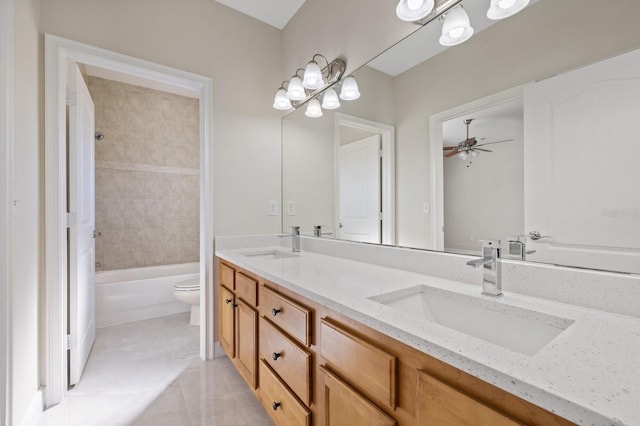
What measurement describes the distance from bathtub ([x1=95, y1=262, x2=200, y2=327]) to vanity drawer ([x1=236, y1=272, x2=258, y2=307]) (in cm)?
172

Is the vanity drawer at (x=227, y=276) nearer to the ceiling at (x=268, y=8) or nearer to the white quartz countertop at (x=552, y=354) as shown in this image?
the white quartz countertop at (x=552, y=354)

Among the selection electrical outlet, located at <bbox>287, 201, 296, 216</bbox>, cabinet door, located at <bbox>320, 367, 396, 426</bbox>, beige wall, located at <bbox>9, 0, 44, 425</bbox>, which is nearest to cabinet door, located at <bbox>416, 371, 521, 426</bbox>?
cabinet door, located at <bbox>320, 367, 396, 426</bbox>

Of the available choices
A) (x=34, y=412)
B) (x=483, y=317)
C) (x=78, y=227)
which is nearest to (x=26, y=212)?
(x=78, y=227)

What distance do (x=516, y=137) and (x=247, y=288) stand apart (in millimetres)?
1358

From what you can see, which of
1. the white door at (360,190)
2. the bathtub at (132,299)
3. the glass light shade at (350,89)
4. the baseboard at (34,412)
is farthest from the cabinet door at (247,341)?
the bathtub at (132,299)

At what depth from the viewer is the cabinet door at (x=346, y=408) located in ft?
2.37

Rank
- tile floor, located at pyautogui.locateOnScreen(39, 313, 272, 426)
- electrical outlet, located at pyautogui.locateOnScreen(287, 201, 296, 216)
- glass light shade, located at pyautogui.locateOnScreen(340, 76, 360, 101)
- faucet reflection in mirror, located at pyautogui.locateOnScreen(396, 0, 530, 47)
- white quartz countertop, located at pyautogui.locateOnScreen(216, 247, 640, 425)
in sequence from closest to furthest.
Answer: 1. white quartz countertop, located at pyautogui.locateOnScreen(216, 247, 640, 425)
2. faucet reflection in mirror, located at pyautogui.locateOnScreen(396, 0, 530, 47)
3. tile floor, located at pyautogui.locateOnScreen(39, 313, 272, 426)
4. glass light shade, located at pyautogui.locateOnScreen(340, 76, 360, 101)
5. electrical outlet, located at pyautogui.locateOnScreen(287, 201, 296, 216)

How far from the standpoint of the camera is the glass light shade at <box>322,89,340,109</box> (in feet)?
6.14

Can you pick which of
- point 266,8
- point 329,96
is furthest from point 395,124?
point 266,8

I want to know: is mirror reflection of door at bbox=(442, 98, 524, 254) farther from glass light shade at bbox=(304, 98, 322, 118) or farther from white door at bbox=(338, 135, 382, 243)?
glass light shade at bbox=(304, 98, 322, 118)

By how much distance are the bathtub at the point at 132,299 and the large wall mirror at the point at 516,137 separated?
7.85 feet

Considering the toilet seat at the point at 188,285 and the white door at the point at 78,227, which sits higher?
the white door at the point at 78,227

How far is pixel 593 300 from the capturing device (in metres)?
0.79

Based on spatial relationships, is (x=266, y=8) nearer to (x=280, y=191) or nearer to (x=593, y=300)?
(x=280, y=191)
